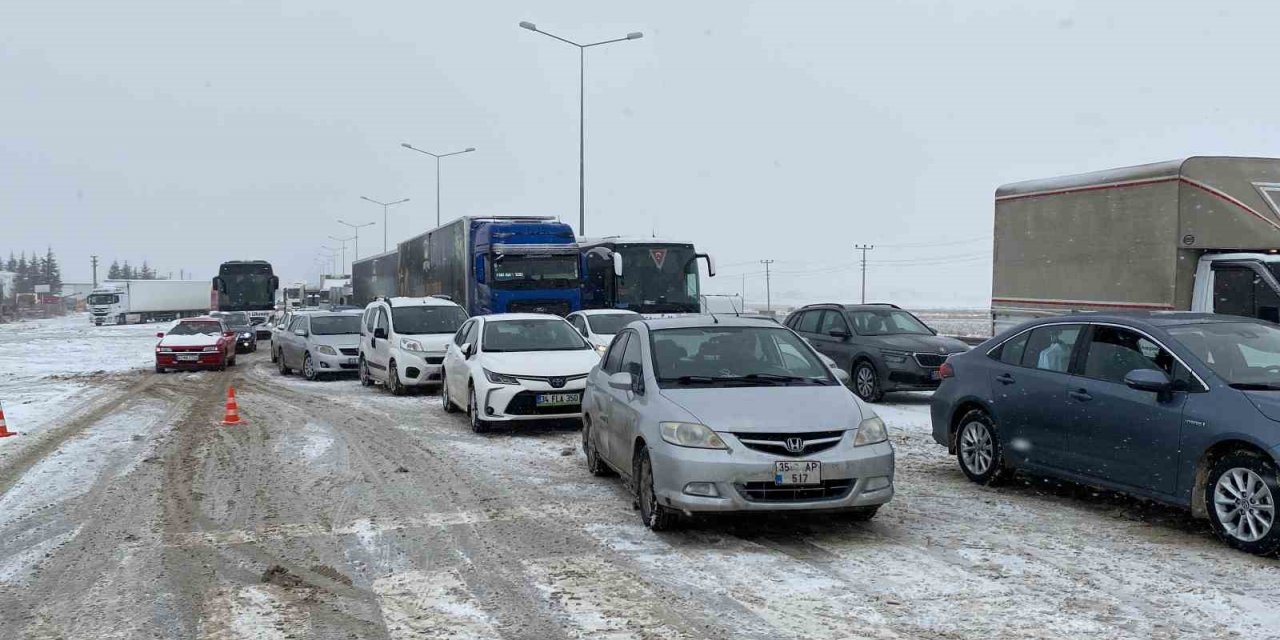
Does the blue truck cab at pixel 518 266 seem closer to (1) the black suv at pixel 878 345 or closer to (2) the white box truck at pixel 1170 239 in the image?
(1) the black suv at pixel 878 345

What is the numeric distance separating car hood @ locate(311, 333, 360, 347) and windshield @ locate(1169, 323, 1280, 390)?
18.2 m

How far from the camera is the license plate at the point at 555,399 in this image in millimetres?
12398

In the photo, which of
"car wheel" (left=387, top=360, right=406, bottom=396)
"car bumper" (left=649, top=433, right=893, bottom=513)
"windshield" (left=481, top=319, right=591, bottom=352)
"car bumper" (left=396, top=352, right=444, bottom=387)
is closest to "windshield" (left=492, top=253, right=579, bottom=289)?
"car wheel" (left=387, top=360, right=406, bottom=396)

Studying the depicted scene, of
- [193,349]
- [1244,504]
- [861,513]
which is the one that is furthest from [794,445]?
[193,349]

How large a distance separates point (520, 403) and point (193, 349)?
16488 mm

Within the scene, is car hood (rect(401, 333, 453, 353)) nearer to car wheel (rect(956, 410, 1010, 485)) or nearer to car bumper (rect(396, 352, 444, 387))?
→ car bumper (rect(396, 352, 444, 387))

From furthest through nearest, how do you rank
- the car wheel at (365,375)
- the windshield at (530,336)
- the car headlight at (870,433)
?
1. the car wheel at (365,375)
2. the windshield at (530,336)
3. the car headlight at (870,433)

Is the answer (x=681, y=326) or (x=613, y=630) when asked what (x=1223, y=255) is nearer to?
(x=681, y=326)

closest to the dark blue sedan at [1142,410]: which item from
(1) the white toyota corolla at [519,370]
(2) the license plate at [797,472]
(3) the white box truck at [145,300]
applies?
(2) the license plate at [797,472]

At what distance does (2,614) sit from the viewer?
17.5ft

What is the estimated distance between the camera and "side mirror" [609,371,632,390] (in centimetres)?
776

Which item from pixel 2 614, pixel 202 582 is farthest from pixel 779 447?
pixel 2 614

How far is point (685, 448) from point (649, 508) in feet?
2.18

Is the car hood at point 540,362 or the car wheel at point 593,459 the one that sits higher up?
the car hood at point 540,362
